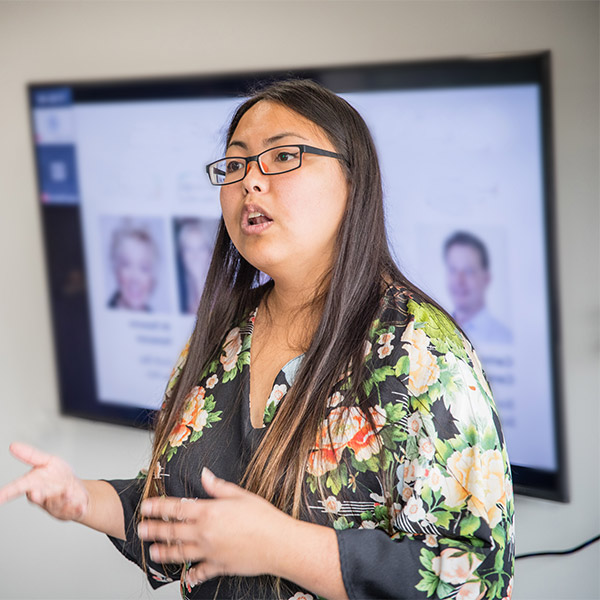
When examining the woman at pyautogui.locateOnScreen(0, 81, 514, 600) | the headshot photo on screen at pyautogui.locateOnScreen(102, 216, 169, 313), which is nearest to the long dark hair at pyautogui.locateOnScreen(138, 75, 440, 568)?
the woman at pyautogui.locateOnScreen(0, 81, 514, 600)

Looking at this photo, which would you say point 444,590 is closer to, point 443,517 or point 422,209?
point 443,517

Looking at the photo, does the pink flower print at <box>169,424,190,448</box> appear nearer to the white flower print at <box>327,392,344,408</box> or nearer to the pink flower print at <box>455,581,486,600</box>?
the white flower print at <box>327,392,344,408</box>

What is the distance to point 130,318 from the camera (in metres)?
2.40

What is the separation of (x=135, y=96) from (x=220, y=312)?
1.10 m

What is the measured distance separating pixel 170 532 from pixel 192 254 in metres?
1.31

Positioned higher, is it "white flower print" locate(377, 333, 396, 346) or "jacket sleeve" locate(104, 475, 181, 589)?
"white flower print" locate(377, 333, 396, 346)

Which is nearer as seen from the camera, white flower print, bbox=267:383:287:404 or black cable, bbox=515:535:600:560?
white flower print, bbox=267:383:287:404

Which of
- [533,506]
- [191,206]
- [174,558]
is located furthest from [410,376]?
[191,206]

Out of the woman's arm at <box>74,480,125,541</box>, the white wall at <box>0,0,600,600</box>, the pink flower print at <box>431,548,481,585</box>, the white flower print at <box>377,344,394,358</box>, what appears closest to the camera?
the pink flower print at <box>431,548,481,585</box>

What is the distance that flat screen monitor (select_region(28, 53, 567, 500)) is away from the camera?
5.43 feet

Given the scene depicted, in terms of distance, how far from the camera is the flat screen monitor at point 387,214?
1654 mm

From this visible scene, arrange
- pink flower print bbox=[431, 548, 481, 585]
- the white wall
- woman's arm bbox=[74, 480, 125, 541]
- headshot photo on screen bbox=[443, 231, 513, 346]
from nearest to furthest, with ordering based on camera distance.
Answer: pink flower print bbox=[431, 548, 481, 585]
woman's arm bbox=[74, 480, 125, 541]
the white wall
headshot photo on screen bbox=[443, 231, 513, 346]

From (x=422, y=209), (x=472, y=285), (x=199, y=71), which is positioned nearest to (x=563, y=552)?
(x=472, y=285)

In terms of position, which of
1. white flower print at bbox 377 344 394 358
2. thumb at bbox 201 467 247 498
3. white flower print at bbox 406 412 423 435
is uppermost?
white flower print at bbox 377 344 394 358
